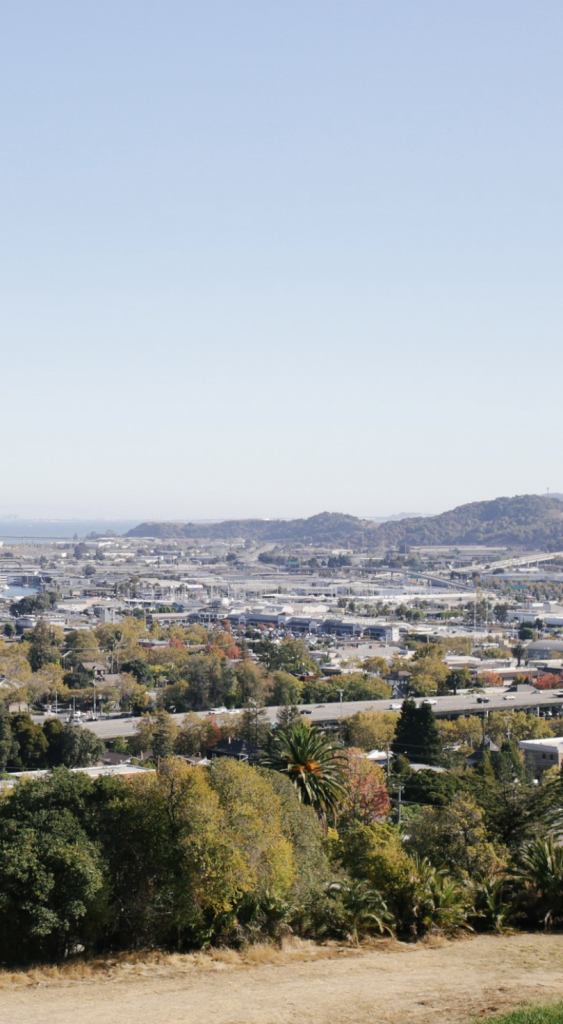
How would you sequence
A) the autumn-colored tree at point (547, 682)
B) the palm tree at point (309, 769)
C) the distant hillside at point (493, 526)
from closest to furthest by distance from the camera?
the palm tree at point (309, 769) → the autumn-colored tree at point (547, 682) → the distant hillside at point (493, 526)

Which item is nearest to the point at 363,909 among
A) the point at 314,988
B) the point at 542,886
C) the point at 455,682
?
the point at 314,988

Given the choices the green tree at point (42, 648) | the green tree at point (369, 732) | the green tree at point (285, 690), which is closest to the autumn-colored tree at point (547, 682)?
the green tree at point (285, 690)

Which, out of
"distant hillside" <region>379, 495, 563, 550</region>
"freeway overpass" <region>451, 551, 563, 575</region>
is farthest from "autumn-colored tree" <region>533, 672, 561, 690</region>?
"distant hillside" <region>379, 495, 563, 550</region>

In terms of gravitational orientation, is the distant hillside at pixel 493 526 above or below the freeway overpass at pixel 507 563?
above

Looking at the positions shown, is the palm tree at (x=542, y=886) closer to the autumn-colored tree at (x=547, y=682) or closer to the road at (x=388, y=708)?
the road at (x=388, y=708)

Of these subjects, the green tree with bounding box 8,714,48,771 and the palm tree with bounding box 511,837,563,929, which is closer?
the palm tree with bounding box 511,837,563,929

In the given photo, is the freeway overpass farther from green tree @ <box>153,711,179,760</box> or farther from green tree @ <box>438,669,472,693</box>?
green tree @ <box>153,711,179,760</box>
